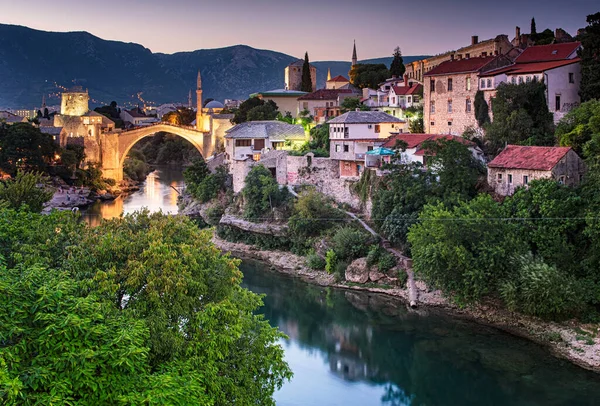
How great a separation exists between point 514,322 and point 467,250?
2.48 m

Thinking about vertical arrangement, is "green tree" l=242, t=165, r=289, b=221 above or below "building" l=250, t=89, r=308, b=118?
below

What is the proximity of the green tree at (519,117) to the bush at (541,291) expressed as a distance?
27.6ft

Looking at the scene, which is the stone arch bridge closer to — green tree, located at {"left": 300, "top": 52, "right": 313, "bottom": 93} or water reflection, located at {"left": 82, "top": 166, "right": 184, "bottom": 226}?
water reflection, located at {"left": 82, "top": 166, "right": 184, "bottom": 226}

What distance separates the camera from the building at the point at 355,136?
103 ft

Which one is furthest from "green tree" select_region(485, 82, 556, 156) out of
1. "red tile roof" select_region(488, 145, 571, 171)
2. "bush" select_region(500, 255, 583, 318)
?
"bush" select_region(500, 255, 583, 318)

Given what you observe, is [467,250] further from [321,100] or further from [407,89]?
[321,100]

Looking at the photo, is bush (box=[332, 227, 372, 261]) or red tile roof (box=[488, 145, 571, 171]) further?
bush (box=[332, 227, 372, 261])

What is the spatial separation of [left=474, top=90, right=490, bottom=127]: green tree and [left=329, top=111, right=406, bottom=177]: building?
3741mm

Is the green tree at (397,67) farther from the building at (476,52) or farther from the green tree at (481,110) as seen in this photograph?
the green tree at (481,110)

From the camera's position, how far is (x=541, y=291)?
63.4ft

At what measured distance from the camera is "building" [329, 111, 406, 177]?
31.4 m

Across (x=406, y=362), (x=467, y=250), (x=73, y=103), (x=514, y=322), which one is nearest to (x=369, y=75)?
(x=73, y=103)

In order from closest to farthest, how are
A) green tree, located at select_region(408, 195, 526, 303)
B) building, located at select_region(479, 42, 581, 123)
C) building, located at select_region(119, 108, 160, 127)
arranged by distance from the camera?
green tree, located at select_region(408, 195, 526, 303), building, located at select_region(479, 42, 581, 123), building, located at select_region(119, 108, 160, 127)

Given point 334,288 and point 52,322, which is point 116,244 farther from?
point 334,288
